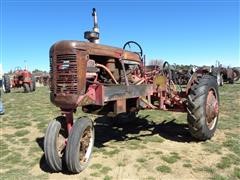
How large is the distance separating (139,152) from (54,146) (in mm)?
1760

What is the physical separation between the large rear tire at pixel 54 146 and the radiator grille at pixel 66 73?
58cm

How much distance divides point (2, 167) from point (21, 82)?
59.5 feet

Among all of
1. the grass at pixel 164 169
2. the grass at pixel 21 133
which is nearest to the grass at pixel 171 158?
the grass at pixel 164 169

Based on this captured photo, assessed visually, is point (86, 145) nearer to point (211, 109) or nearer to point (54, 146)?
point (54, 146)

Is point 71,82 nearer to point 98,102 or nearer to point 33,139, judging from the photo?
point 98,102

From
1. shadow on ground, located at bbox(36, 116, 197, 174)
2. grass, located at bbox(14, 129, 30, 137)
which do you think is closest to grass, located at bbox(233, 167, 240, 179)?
shadow on ground, located at bbox(36, 116, 197, 174)

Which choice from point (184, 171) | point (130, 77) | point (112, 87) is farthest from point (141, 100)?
point (184, 171)

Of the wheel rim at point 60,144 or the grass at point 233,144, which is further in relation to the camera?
the grass at point 233,144

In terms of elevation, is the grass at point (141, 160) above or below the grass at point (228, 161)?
above

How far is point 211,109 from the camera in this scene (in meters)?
7.21

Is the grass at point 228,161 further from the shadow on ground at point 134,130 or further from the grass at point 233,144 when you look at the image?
the shadow on ground at point 134,130

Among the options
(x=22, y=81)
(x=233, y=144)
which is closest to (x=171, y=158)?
(x=233, y=144)

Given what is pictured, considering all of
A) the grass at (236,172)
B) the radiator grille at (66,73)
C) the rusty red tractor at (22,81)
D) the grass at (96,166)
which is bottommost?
the grass at (236,172)

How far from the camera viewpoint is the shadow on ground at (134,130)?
24.1 ft
